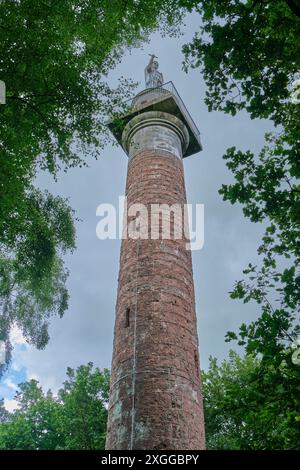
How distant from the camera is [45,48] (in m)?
7.99

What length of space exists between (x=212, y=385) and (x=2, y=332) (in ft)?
27.8

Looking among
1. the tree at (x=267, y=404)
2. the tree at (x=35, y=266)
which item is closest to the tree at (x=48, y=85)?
the tree at (x=35, y=266)

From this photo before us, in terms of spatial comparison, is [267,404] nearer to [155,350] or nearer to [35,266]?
[155,350]

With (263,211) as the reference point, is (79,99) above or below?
above

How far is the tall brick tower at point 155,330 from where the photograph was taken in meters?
7.11

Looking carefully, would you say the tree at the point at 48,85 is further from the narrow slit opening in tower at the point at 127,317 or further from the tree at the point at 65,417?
the tree at the point at 65,417

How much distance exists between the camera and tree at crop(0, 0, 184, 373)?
7.86 meters

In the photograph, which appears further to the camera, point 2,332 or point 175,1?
point 2,332

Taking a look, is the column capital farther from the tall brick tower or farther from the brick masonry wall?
the brick masonry wall

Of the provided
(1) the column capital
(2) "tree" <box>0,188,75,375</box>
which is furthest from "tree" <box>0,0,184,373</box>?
(1) the column capital

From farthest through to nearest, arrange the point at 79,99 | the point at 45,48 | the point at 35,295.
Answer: the point at 35,295
the point at 79,99
the point at 45,48

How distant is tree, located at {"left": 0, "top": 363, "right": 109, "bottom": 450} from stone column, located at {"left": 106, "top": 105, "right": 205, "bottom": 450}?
867cm

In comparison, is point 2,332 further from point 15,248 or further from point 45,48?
point 45,48
